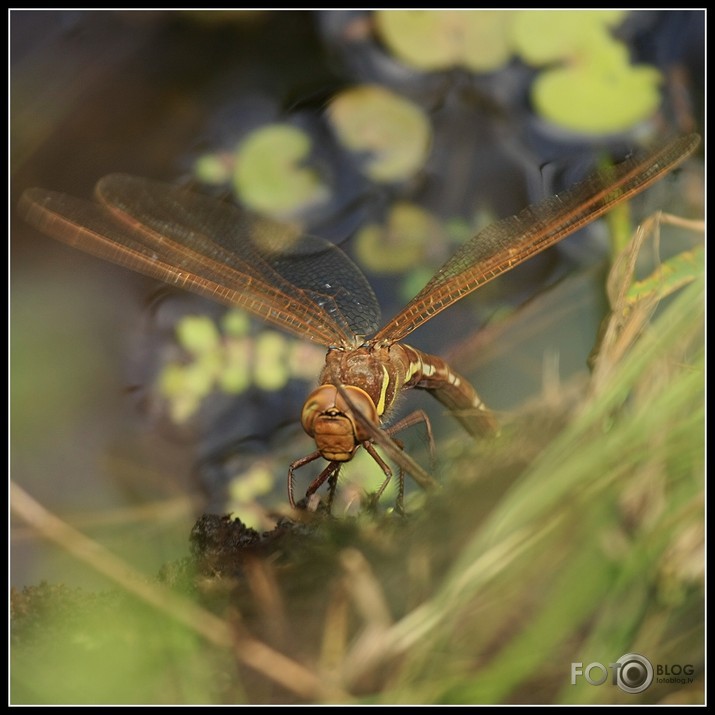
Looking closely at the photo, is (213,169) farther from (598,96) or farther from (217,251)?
(598,96)

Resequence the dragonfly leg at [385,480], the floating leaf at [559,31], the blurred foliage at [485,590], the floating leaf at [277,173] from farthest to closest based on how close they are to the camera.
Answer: the floating leaf at [277,173], the floating leaf at [559,31], the dragonfly leg at [385,480], the blurred foliage at [485,590]

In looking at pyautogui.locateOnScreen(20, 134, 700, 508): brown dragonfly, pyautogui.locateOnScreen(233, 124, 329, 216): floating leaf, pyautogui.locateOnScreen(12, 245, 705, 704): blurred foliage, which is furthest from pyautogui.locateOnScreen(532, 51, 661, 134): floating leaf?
pyautogui.locateOnScreen(233, 124, 329, 216): floating leaf

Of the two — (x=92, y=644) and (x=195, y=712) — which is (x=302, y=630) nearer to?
(x=195, y=712)

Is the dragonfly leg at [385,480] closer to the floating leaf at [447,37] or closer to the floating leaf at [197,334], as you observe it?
the floating leaf at [197,334]

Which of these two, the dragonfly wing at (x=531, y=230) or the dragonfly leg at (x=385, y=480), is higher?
the dragonfly wing at (x=531, y=230)

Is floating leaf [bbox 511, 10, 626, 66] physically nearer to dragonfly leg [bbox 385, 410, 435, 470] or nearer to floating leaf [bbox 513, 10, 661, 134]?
floating leaf [bbox 513, 10, 661, 134]

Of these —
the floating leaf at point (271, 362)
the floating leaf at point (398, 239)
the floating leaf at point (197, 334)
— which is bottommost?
the floating leaf at point (271, 362)

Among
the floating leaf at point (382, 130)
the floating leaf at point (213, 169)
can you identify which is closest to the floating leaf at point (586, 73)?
the floating leaf at point (382, 130)
